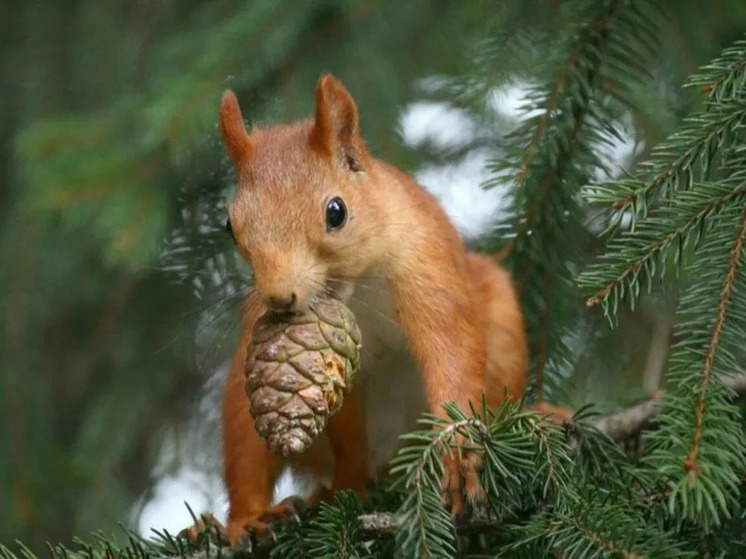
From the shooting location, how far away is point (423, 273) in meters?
1.79

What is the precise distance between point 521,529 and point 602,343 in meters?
1.08

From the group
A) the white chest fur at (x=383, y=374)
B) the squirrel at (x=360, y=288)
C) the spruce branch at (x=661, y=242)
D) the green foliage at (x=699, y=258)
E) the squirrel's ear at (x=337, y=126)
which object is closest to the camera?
the green foliage at (x=699, y=258)

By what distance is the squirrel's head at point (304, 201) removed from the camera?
4.99 ft

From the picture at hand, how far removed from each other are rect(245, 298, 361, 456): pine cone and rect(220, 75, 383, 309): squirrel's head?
4 centimetres

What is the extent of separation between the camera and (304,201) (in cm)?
162

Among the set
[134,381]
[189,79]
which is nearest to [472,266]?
[189,79]

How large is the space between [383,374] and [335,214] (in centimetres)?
37

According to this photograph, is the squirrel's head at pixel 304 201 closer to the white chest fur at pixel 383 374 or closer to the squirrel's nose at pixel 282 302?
the squirrel's nose at pixel 282 302

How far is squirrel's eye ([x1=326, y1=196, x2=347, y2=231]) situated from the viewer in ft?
5.41

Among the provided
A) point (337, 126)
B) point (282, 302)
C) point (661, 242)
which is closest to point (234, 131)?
point (337, 126)

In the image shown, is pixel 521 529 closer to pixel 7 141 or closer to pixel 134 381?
pixel 134 381

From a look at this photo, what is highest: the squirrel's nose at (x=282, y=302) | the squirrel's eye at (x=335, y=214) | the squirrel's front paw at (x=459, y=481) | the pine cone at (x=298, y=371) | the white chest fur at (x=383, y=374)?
the squirrel's eye at (x=335, y=214)

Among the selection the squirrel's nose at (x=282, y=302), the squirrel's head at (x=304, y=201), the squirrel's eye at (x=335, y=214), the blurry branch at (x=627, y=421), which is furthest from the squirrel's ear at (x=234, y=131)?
the blurry branch at (x=627, y=421)

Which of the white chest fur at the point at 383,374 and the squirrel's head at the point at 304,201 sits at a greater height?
the squirrel's head at the point at 304,201
